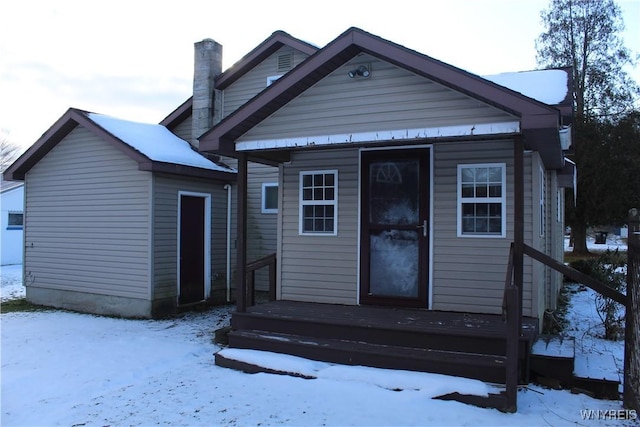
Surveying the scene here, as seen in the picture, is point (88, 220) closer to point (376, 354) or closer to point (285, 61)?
point (285, 61)

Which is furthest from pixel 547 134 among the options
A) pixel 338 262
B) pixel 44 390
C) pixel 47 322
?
pixel 47 322

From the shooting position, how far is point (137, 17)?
9328 mm

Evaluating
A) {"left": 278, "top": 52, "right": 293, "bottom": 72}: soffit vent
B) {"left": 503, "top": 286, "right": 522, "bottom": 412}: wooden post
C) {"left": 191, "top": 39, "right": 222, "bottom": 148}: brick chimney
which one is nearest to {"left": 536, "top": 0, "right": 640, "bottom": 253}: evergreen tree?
{"left": 278, "top": 52, "right": 293, "bottom": 72}: soffit vent

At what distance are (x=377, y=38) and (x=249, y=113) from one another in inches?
73.3

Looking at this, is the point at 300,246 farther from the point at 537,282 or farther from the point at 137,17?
the point at 137,17

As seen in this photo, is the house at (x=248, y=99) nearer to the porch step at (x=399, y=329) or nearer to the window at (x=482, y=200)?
the porch step at (x=399, y=329)

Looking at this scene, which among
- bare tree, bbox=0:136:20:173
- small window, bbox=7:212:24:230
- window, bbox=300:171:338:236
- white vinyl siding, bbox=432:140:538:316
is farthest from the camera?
bare tree, bbox=0:136:20:173

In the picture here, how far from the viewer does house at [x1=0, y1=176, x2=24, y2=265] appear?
19422 millimetres

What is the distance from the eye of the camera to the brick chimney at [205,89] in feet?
38.5

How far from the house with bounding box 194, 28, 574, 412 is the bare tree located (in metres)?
42.5

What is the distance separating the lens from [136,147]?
9.19m

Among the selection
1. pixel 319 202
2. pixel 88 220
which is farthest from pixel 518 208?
pixel 88 220

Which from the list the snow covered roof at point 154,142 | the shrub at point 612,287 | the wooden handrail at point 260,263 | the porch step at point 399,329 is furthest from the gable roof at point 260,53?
the shrub at point 612,287

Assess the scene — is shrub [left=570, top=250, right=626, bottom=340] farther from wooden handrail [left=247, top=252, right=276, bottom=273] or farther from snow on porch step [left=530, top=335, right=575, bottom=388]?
wooden handrail [left=247, top=252, right=276, bottom=273]
